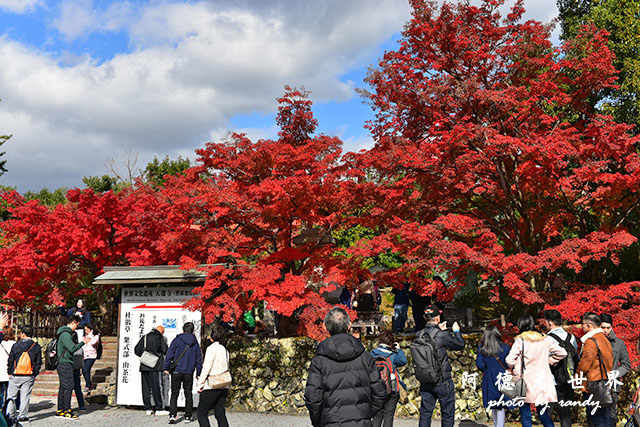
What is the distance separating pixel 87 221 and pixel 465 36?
10.7m

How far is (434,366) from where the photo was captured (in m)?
5.85

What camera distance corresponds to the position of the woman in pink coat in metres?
5.86

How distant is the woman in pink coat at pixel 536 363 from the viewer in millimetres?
5855

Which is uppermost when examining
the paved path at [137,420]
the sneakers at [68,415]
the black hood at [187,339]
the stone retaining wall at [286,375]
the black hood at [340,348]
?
the black hood at [340,348]

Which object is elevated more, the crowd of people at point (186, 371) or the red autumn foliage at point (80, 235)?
the red autumn foliage at point (80, 235)

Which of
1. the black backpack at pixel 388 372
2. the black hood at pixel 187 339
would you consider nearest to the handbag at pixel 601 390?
the black backpack at pixel 388 372

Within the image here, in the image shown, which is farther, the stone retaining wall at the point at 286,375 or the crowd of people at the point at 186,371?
the stone retaining wall at the point at 286,375

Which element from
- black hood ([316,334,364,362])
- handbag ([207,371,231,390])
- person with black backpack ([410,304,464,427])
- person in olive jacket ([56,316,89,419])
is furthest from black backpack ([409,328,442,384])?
person in olive jacket ([56,316,89,419])

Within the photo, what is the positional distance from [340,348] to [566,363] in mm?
3947

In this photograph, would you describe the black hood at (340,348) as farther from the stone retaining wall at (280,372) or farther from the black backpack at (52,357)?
the black backpack at (52,357)

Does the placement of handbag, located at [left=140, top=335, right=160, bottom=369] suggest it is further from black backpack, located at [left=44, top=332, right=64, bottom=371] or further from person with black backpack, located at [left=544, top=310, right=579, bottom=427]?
person with black backpack, located at [left=544, top=310, right=579, bottom=427]

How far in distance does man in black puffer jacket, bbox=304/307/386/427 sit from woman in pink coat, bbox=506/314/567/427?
115 inches

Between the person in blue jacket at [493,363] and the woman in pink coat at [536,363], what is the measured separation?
0.86ft

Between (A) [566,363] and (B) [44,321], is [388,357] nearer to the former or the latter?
(A) [566,363]
